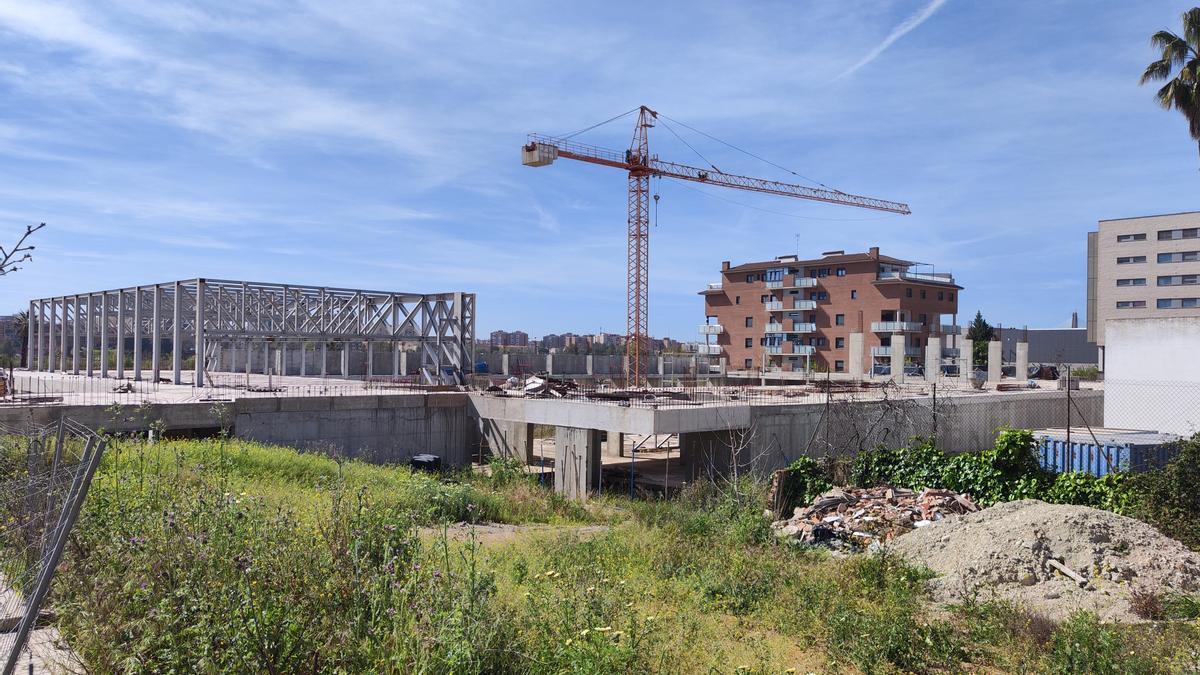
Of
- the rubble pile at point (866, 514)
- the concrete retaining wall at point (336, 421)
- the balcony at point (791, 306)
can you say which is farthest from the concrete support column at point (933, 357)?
the rubble pile at point (866, 514)

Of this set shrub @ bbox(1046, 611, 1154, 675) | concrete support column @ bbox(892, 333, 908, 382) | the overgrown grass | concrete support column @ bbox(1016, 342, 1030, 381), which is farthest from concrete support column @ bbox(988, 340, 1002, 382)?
shrub @ bbox(1046, 611, 1154, 675)

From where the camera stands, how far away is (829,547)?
14984 millimetres

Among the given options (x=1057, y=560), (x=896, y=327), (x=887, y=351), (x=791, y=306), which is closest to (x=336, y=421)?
(x=1057, y=560)

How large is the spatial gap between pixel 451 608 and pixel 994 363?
50.6 meters

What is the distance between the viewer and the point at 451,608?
20.5 ft

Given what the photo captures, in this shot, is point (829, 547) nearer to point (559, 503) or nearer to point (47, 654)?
point (559, 503)

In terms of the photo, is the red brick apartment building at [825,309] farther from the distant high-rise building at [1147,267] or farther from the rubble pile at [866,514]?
the rubble pile at [866,514]

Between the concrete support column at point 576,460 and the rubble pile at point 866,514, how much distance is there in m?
11.5

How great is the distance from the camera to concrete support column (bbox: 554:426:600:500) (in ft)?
94.6

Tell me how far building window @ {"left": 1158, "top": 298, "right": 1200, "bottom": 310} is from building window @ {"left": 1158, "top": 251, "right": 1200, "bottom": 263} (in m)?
3.07

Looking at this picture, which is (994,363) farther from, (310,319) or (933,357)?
(310,319)

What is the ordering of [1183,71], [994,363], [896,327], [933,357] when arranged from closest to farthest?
[1183,71], [933,357], [994,363], [896,327]

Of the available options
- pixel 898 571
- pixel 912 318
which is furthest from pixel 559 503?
pixel 912 318

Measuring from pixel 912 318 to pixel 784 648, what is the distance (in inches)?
2669
